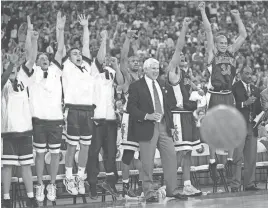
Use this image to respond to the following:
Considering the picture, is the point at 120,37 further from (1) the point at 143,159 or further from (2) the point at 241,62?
(1) the point at 143,159

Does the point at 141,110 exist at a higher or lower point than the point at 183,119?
higher

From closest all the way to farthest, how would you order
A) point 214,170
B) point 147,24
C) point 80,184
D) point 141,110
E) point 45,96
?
point 45,96 → point 141,110 → point 80,184 → point 214,170 → point 147,24

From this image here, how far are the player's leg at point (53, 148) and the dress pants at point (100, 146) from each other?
0.89 m

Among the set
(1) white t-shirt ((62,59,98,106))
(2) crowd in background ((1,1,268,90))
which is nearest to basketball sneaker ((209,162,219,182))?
(1) white t-shirt ((62,59,98,106))

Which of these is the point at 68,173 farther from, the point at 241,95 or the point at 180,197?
the point at 241,95

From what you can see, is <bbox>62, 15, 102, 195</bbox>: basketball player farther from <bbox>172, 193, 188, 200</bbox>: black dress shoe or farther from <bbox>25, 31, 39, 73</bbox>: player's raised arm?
<bbox>172, 193, 188, 200</bbox>: black dress shoe

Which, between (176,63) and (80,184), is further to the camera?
(176,63)

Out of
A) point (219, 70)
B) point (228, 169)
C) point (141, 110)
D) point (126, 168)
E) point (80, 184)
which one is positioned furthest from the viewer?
point (228, 169)

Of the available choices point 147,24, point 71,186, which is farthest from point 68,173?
point 147,24

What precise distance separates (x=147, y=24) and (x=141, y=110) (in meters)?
15.0

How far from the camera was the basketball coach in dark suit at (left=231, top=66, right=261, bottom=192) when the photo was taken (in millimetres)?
14875

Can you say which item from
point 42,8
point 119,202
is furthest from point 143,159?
point 42,8

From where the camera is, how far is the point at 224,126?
11.6 meters

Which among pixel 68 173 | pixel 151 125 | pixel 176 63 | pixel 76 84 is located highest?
pixel 176 63
